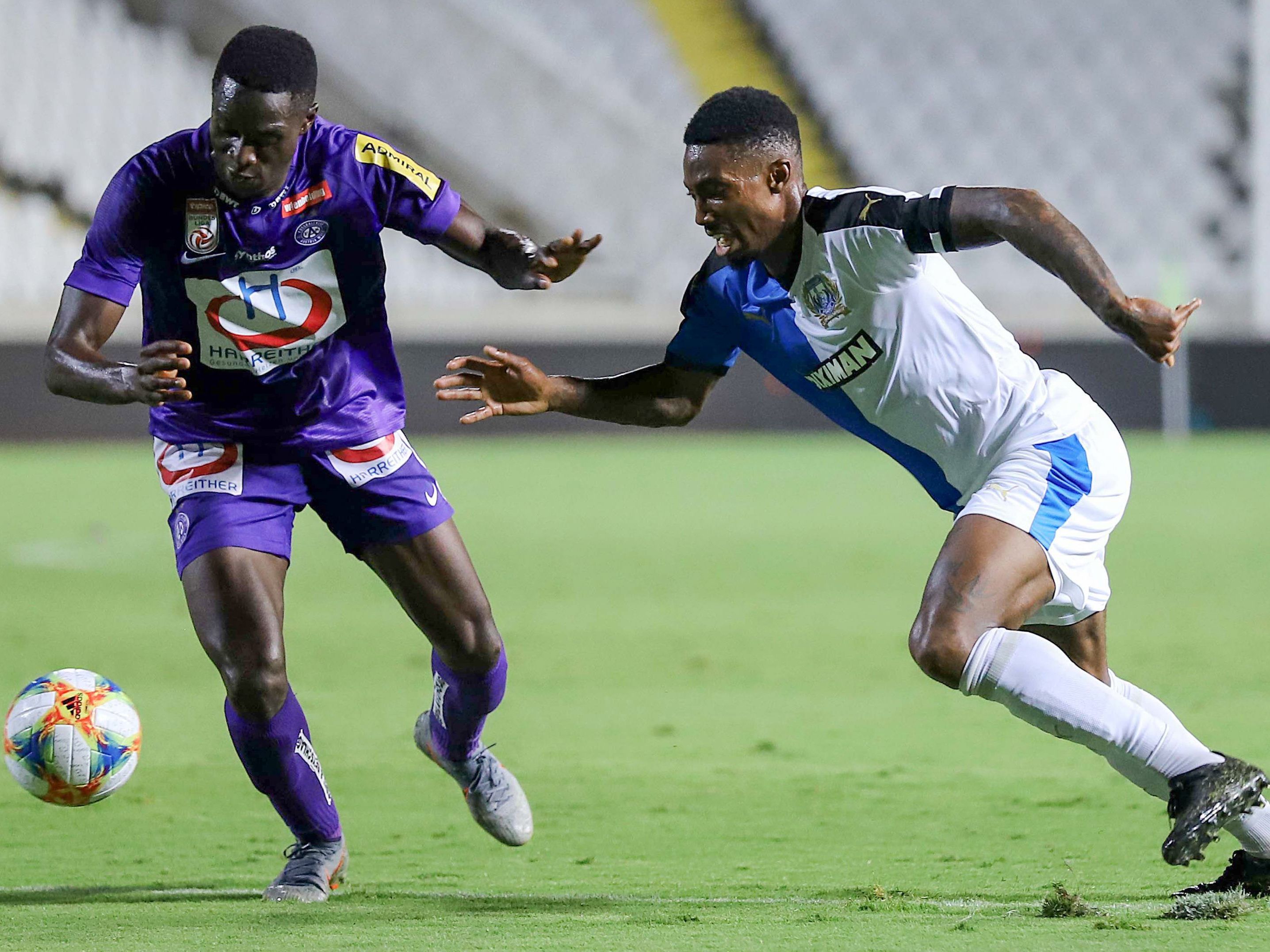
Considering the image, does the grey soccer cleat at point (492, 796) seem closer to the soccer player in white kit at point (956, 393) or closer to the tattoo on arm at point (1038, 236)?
the soccer player in white kit at point (956, 393)

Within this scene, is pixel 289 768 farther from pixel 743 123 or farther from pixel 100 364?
pixel 743 123

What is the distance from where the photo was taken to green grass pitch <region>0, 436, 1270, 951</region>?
154 inches

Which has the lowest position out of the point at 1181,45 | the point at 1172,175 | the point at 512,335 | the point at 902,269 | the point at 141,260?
the point at 512,335

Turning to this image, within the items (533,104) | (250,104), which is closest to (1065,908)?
(250,104)

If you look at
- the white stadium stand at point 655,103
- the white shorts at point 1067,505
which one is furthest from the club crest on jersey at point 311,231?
the white stadium stand at point 655,103

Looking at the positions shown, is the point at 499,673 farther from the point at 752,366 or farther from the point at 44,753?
the point at 752,366

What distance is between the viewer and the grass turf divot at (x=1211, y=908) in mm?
3701

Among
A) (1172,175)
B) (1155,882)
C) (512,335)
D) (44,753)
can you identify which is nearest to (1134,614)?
(1155,882)

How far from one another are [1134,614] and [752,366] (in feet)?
35.6

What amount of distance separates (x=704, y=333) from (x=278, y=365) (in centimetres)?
114

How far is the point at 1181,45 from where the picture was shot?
2430 cm

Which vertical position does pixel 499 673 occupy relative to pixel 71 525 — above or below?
above

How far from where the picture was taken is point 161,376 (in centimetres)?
387

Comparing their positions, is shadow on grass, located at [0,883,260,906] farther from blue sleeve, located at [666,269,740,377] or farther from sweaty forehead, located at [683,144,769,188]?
sweaty forehead, located at [683,144,769,188]
